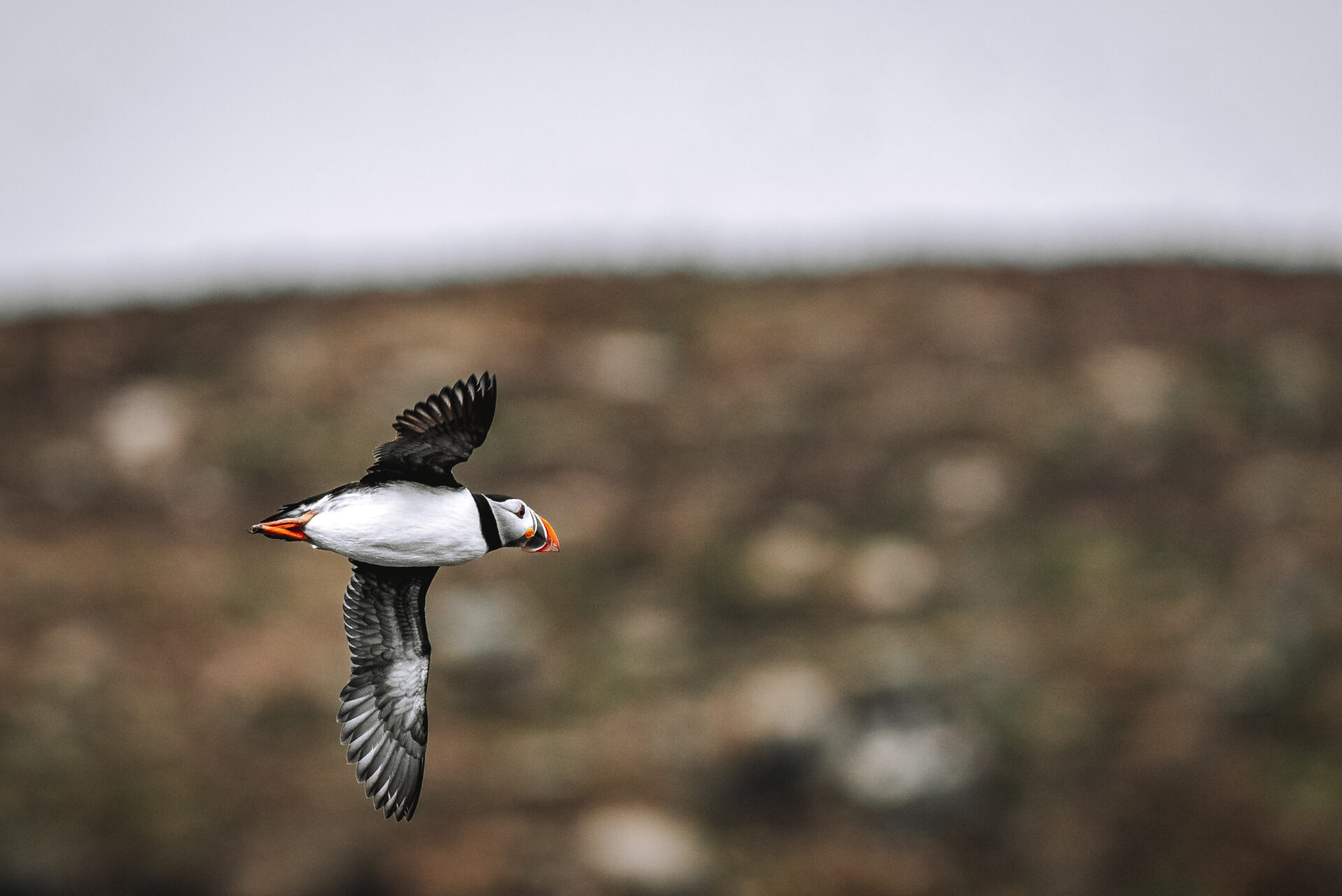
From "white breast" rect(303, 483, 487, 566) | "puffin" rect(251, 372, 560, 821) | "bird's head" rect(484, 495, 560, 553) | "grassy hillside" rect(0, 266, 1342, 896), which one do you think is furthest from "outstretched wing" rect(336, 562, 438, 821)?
"grassy hillside" rect(0, 266, 1342, 896)

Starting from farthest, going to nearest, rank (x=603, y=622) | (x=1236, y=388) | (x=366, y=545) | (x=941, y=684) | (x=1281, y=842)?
(x=1236, y=388) → (x=603, y=622) → (x=941, y=684) → (x=1281, y=842) → (x=366, y=545)

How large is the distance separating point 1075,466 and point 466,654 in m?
10.7

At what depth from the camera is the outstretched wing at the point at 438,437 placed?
16.6 ft

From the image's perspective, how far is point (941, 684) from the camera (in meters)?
18.3

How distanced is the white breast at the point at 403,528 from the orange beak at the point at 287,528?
0.03 m

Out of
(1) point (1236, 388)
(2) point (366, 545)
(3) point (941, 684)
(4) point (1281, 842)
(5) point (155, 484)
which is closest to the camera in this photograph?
(2) point (366, 545)

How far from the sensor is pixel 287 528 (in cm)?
529

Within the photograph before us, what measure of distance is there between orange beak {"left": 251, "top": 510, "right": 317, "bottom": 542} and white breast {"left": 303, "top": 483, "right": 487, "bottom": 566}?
0.03 metres

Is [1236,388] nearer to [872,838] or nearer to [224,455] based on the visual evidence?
[872,838]

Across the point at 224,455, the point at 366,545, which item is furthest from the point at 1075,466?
the point at 366,545

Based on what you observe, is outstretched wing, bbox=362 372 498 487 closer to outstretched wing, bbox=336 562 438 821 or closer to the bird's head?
the bird's head

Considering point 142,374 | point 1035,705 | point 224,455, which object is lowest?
point 1035,705

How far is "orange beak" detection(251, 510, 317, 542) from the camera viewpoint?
17.2 feet

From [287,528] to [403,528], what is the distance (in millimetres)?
424
